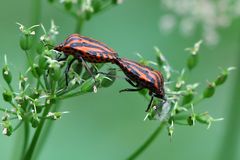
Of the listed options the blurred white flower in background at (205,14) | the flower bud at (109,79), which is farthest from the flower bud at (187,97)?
the blurred white flower in background at (205,14)

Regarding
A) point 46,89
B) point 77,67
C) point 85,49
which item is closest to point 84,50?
point 85,49

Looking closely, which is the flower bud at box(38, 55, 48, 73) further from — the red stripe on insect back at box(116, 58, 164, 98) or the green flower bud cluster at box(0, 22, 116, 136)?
the red stripe on insect back at box(116, 58, 164, 98)

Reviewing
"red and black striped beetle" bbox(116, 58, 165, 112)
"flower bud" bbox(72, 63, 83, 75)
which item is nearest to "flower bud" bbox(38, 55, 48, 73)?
"flower bud" bbox(72, 63, 83, 75)

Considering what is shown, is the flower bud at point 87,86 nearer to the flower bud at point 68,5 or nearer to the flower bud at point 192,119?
the flower bud at point 192,119

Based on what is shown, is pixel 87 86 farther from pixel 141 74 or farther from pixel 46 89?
pixel 141 74

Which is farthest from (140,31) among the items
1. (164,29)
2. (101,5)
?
(101,5)
